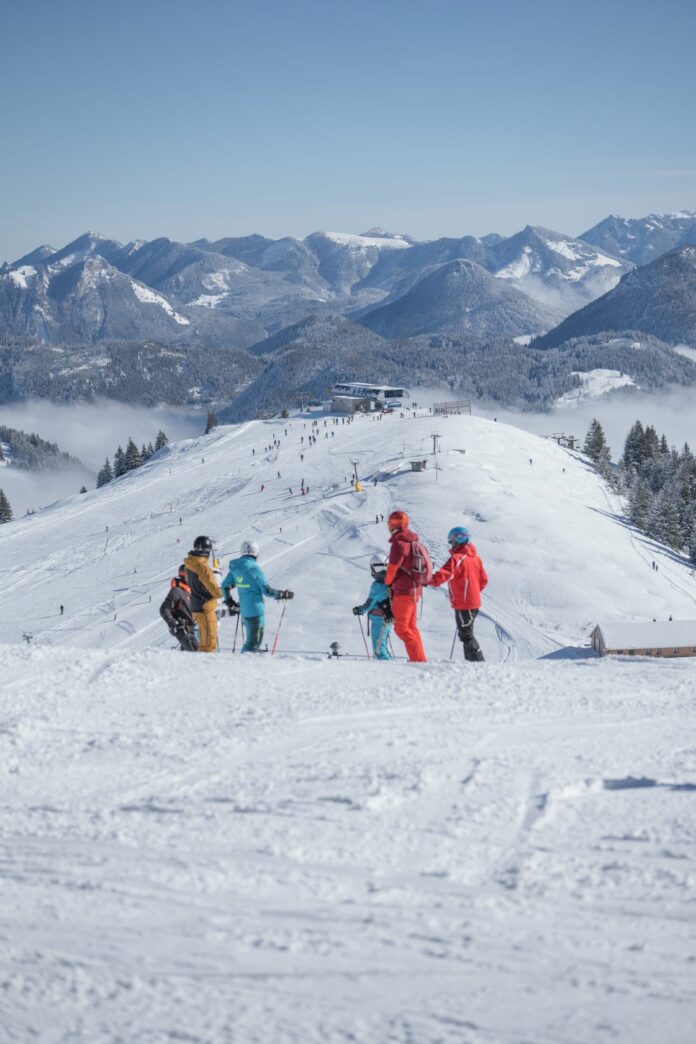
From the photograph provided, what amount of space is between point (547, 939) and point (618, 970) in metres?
0.33

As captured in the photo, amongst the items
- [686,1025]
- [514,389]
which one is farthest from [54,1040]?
[514,389]

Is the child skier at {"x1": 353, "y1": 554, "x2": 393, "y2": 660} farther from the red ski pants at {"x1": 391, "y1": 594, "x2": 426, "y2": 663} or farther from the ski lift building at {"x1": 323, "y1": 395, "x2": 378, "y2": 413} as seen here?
the ski lift building at {"x1": 323, "y1": 395, "x2": 378, "y2": 413}

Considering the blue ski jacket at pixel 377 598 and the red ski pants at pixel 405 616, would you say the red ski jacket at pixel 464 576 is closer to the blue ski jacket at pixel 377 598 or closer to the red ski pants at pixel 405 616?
the red ski pants at pixel 405 616

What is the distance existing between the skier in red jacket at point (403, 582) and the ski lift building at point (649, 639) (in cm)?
1977

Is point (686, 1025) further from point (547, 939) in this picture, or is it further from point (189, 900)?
point (189, 900)

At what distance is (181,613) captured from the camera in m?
11.5

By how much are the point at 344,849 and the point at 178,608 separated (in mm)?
7141

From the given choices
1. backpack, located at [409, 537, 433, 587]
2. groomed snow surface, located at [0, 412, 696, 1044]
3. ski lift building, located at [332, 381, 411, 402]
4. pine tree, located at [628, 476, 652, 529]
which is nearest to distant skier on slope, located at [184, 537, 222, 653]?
groomed snow surface, located at [0, 412, 696, 1044]

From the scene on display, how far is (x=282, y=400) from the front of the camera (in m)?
194

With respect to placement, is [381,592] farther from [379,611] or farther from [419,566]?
[419,566]

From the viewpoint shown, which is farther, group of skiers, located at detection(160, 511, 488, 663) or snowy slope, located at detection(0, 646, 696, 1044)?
group of skiers, located at detection(160, 511, 488, 663)

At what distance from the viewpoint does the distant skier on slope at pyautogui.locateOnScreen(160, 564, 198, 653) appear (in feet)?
37.2

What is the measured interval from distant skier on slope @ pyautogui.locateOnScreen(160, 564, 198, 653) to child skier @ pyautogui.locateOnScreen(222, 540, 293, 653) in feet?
1.85

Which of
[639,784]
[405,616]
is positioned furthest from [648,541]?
[639,784]
